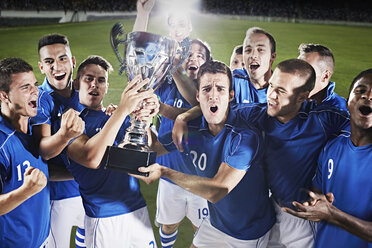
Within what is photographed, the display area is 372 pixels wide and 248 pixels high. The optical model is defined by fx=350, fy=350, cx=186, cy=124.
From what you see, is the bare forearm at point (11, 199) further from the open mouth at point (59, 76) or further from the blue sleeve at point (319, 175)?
the blue sleeve at point (319, 175)

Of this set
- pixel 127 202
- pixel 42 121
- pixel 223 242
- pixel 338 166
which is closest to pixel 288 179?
pixel 338 166

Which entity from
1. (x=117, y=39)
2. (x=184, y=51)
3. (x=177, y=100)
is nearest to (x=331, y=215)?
(x=177, y=100)

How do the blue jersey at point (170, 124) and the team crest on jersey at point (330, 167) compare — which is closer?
the team crest on jersey at point (330, 167)

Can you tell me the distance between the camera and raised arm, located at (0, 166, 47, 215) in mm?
1744

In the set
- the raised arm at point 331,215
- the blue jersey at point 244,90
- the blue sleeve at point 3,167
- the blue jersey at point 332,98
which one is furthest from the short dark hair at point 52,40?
the raised arm at point 331,215

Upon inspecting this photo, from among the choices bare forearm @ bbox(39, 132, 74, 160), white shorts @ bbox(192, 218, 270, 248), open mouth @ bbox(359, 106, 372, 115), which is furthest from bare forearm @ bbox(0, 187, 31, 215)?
open mouth @ bbox(359, 106, 372, 115)

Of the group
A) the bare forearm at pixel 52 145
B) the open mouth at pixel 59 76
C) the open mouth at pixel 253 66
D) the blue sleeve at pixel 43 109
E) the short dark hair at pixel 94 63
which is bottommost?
the bare forearm at pixel 52 145

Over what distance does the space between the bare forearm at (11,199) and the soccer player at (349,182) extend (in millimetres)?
1349

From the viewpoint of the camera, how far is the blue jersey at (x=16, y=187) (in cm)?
175

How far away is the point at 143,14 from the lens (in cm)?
169

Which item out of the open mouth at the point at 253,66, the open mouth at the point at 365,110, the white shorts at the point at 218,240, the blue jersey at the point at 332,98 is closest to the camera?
the open mouth at the point at 365,110

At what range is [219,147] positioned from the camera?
1.76m

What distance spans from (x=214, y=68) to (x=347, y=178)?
0.78m

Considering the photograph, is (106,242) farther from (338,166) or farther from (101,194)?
(338,166)
